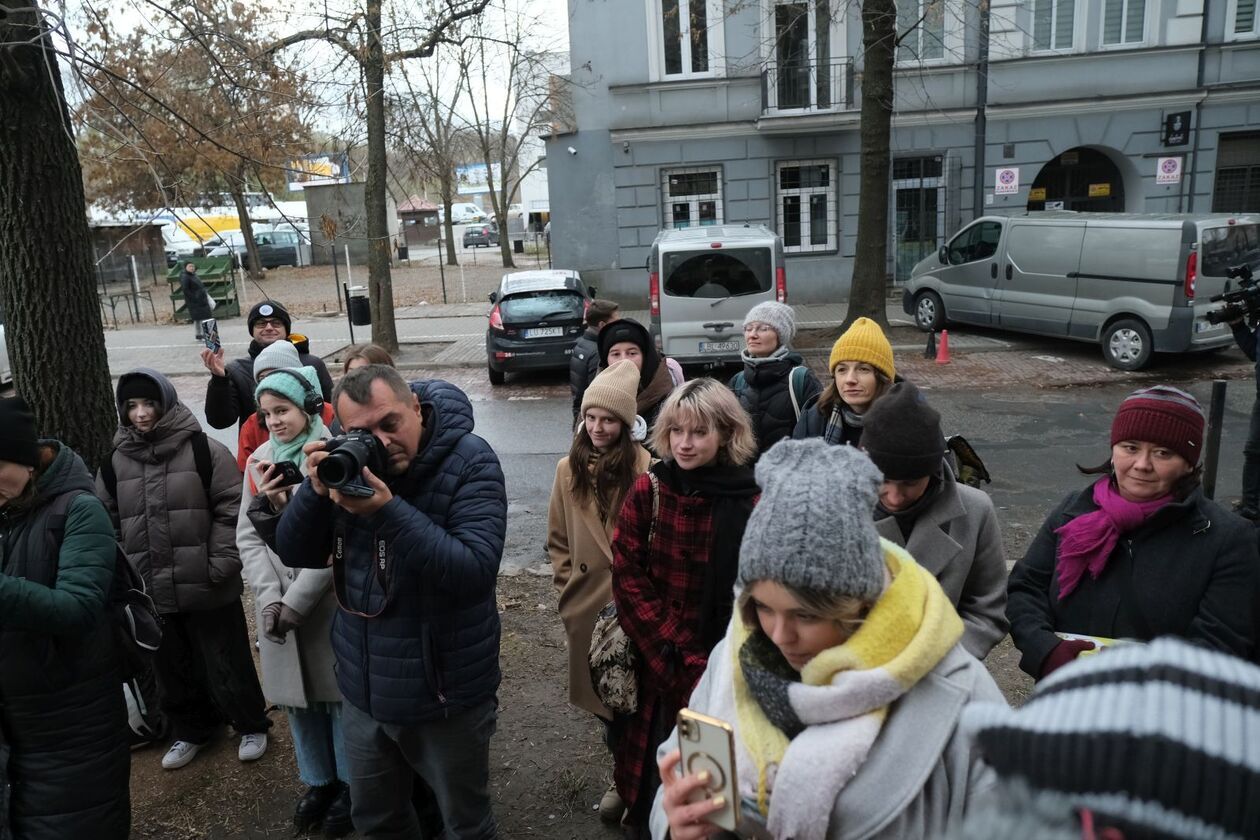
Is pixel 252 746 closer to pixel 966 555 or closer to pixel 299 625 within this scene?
pixel 299 625

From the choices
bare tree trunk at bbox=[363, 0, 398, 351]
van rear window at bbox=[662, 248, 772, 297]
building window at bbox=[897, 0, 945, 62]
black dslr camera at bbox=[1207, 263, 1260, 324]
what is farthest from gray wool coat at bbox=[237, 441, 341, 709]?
building window at bbox=[897, 0, 945, 62]

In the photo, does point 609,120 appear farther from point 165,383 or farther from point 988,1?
point 165,383

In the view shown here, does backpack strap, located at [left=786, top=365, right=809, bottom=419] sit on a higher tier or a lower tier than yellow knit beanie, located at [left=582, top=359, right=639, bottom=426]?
lower

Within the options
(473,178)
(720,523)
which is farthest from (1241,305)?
(473,178)

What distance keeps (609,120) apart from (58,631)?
1884cm

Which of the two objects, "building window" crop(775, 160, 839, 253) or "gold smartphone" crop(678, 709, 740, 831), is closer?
"gold smartphone" crop(678, 709, 740, 831)

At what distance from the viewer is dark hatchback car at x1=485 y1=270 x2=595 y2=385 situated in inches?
514

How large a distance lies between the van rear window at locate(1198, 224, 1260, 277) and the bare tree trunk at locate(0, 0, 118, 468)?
487 inches

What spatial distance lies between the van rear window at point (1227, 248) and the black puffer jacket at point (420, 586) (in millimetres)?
11844

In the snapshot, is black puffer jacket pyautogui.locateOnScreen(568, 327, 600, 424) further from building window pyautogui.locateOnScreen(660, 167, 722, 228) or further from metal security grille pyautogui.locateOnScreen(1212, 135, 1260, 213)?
Result: metal security grille pyautogui.locateOnScreen(1212, 135, 1260, 213)

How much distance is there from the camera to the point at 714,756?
1.45m

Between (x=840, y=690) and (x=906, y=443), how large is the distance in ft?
4.38

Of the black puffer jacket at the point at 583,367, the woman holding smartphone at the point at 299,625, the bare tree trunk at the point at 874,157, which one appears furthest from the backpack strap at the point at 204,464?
the bare tree trunk at the point at 874,157

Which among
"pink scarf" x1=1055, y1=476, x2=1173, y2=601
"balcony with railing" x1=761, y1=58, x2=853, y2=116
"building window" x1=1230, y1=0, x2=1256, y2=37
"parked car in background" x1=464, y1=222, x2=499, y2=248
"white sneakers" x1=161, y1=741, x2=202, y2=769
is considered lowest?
"white sneakers" x1=161, y1=741, x2=202, y2=769
